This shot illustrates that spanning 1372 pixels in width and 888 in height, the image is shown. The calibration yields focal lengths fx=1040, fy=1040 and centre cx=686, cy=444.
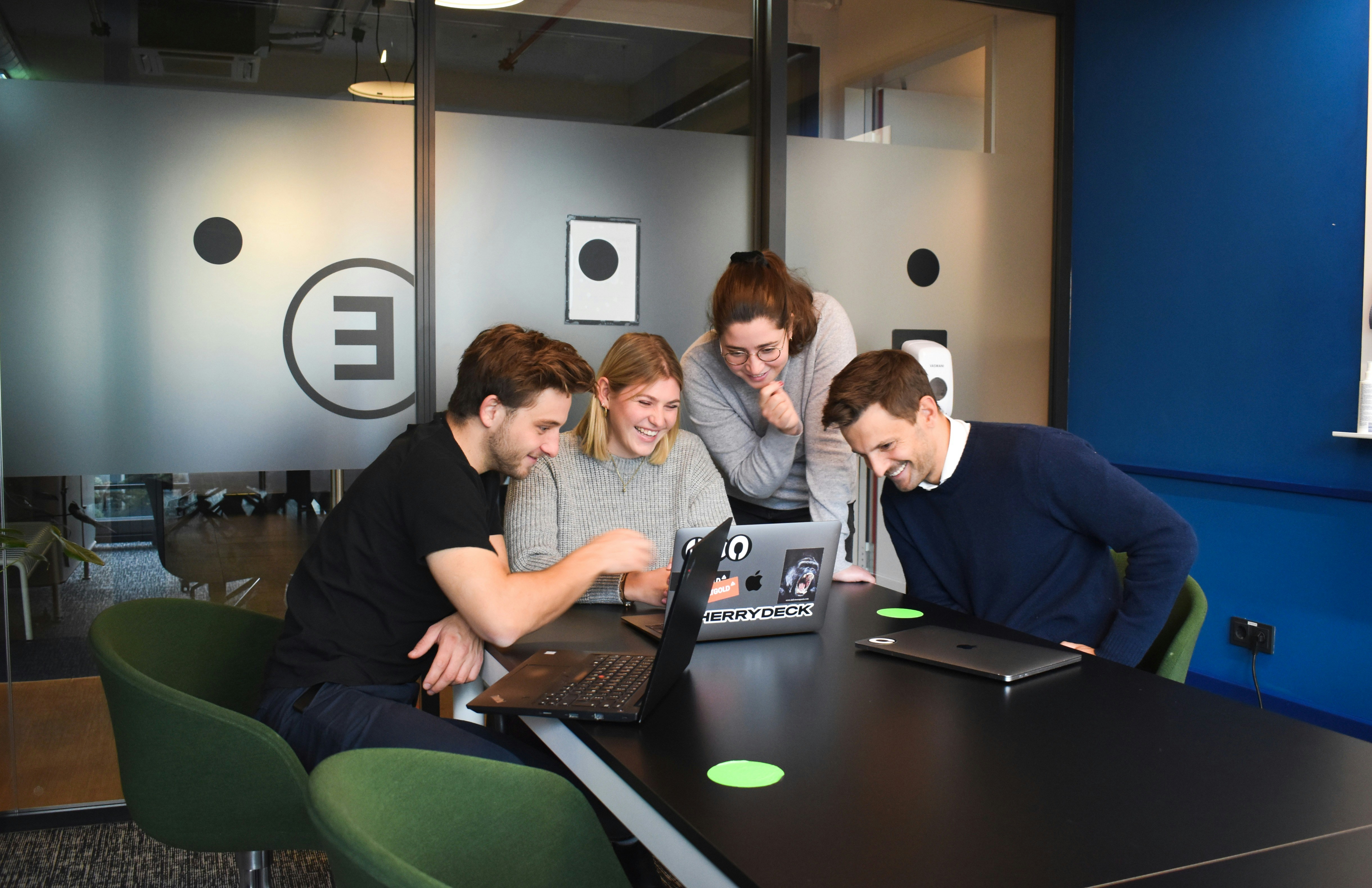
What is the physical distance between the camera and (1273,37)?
3.40 m

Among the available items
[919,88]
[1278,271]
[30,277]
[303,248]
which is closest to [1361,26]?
[1278,271]

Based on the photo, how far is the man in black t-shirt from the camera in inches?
65.9

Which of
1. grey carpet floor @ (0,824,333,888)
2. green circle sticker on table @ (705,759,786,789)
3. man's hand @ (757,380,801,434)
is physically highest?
man's hand @ (757,380,801,434)

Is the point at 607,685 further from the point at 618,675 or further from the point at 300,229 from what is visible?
the point at 300,229

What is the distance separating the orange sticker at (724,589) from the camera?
5.76 ft

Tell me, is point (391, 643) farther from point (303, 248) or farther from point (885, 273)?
point (885, 273)

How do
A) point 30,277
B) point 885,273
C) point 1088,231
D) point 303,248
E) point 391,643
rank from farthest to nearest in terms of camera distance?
point 1088,231, point 885,273, point 303,248, point 30,277, point 391,643

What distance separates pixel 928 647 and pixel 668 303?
197 centimetres

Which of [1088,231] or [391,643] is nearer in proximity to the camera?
[391,643]

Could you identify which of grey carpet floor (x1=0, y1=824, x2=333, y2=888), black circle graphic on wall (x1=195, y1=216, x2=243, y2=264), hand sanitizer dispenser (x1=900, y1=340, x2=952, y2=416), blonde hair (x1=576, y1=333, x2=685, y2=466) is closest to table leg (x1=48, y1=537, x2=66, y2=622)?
grey carpet floor (x1=0, y1=824, x2=333, y2=888)

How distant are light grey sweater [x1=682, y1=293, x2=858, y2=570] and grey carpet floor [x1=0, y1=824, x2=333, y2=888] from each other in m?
1.39

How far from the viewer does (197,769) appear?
1.55 meters

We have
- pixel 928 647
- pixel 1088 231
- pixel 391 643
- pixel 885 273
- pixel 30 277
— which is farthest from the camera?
pixel 1088 231

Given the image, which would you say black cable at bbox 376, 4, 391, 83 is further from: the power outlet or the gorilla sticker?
the power outlet
